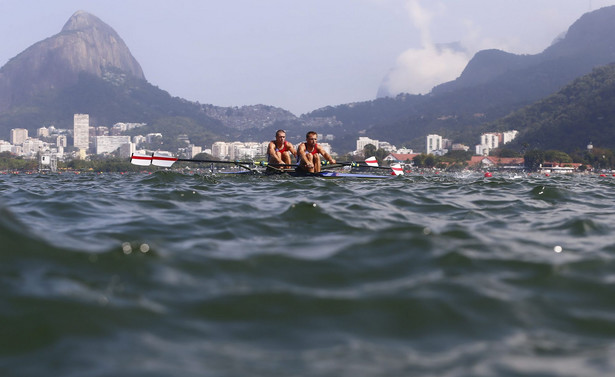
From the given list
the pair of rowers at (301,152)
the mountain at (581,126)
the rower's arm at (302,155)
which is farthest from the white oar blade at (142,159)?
the mountain at (581,126)

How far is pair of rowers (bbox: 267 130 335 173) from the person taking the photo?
19.0 metres

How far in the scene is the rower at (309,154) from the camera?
61.9 feet

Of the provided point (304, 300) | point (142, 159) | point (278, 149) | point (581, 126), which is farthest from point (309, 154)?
point (581, 126)

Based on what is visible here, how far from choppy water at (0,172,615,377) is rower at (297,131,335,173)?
1177cm

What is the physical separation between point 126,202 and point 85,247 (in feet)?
16.1

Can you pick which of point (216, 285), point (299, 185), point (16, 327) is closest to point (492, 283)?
point (216, 285)

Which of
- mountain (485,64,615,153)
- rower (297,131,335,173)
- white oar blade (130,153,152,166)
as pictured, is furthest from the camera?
mountain (485,64,615,153)

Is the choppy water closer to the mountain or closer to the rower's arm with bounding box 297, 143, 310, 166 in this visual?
the rower's arm with bounding box 297, 143, 310, 166

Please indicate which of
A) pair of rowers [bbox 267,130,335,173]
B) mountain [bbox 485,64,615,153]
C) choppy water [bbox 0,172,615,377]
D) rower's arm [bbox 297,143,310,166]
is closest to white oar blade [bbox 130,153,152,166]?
pair of rowers [bbox 267,130,335,173]

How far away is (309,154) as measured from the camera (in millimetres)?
19562

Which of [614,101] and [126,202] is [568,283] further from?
[614,101]

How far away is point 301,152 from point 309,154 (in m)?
0.49

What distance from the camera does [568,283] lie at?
14.7 ft

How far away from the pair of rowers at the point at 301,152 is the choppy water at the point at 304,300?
11.9 metres
